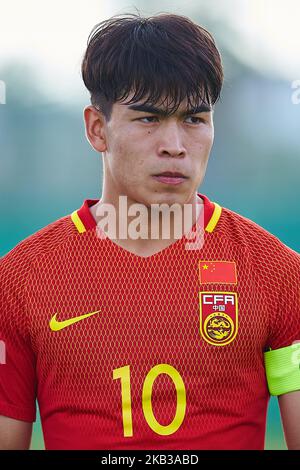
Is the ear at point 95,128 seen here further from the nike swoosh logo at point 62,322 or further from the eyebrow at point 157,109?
the nike swoosh logo at point 62,322

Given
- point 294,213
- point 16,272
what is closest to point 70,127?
point 294,213

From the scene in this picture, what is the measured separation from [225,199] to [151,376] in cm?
434

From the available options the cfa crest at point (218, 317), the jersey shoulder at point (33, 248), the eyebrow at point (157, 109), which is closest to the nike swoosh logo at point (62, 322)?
the jersey shoulder at point (33, 248)

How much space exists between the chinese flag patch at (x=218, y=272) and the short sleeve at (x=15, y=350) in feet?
1.58

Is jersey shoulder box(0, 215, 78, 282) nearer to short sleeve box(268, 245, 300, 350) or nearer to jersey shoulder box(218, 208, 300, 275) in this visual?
jersey shoulder box(218, 208, 300, 275)

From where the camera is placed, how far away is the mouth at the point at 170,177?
2.26 m

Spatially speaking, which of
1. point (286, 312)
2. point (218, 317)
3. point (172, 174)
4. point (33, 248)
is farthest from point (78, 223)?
point (286, 312)

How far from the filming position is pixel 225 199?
6578mm

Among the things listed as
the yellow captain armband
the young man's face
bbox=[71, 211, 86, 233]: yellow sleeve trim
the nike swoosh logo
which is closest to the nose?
the young man's face

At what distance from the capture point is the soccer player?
230 centimetres

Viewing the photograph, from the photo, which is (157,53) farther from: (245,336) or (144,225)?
(245,336)

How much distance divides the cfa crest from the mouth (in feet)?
1.06

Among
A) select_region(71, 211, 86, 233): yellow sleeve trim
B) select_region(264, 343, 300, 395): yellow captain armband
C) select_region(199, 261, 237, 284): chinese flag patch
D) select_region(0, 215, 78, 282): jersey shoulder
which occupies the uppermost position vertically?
select_region(71, 211, 86, 233): yellow sleeve trim

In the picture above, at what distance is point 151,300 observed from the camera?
94.1 inches
